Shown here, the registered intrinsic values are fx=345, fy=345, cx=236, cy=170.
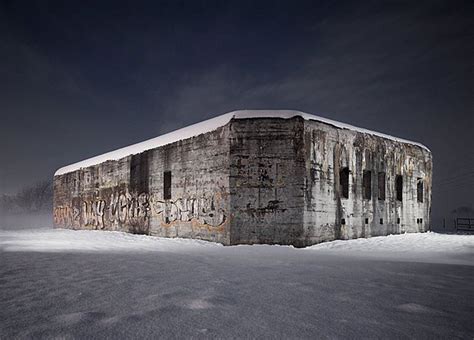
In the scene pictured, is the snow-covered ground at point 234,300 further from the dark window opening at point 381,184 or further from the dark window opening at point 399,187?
the dark window opening at point 399,187

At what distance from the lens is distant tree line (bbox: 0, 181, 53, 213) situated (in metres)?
51.4

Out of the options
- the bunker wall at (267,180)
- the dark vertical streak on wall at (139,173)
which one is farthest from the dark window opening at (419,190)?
the dark vertical streak on wall at (139,173)

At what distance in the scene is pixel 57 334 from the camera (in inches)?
97.0

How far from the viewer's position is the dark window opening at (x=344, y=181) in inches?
424

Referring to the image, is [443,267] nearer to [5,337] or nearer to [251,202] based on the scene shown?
[251,202]

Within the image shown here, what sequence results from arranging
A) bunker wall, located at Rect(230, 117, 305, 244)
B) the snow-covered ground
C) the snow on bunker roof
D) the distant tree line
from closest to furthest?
the snow-covered ground → bunker wall, located at Rect(230, 117, 305, 244) → the snow on bunker roof → the distant tree line

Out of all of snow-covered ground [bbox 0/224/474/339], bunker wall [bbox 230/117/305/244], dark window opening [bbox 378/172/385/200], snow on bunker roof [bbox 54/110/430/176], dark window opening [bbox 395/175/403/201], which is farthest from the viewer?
dark window opening [bbox 395/175/403/201]

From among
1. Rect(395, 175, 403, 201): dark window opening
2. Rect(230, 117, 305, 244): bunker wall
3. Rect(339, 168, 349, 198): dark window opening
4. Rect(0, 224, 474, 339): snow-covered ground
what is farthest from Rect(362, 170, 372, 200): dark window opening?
Rect(0, 224, 474, 339): snow-covered ground

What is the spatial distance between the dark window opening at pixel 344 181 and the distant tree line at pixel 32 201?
161 ft

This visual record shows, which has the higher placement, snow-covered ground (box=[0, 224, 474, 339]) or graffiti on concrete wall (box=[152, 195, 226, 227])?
graffiti on concrete wall (box=[152, 195, 226, 227])

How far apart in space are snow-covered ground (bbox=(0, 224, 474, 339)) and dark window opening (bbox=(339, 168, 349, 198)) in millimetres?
4934

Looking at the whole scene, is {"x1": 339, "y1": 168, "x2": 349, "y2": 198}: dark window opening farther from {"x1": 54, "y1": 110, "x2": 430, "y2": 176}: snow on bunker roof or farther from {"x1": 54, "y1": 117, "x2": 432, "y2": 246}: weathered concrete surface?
{"x1": 54, "y1": 110, "x2": 430, "y2": 176}: snow on bunker roof

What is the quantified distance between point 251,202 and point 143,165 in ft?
18.2

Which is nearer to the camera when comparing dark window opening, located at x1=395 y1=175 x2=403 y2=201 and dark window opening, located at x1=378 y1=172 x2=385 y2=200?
dark window opening, located at x1=378 y1=172 x2=385 y2=200
